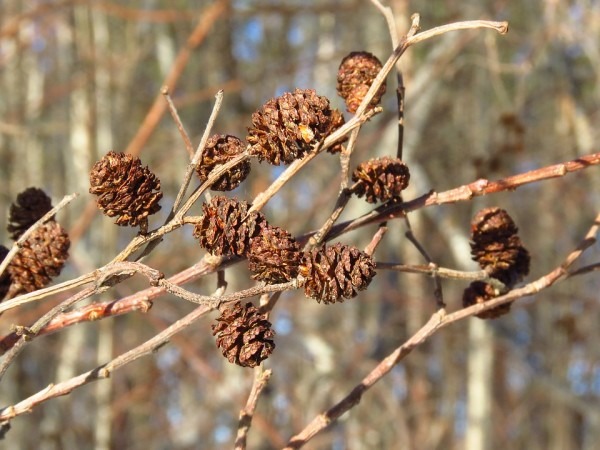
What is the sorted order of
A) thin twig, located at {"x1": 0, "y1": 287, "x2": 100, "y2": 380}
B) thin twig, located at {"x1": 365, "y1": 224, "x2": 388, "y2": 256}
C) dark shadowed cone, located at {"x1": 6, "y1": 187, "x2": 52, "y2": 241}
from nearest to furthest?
thin twig, located at {"x1": 0, "y1": 287, "x2": 100, "y2": 380} < thin twig, located at {"x1": 365, "y1": 224, "x2": 388, "y2": 256} < dark shadowed cone, located at {"x1": 6, "y1": 187, "x2": 52, "y2": 241}

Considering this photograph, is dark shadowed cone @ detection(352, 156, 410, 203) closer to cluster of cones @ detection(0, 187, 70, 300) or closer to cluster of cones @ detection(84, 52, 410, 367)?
cluster of cones @ detection(84, 52, 410, 367)

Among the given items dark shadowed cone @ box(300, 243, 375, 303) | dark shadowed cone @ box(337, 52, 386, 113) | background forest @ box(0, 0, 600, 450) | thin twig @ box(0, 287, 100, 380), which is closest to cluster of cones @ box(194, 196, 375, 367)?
dark shadowed cone @ box(300, 243, 375, 303)

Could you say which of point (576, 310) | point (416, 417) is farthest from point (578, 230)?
point (416, 417)

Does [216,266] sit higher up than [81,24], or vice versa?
[81,24]

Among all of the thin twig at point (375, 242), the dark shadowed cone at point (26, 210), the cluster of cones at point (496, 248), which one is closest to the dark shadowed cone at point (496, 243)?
the cluster of cones at point (496, 248)

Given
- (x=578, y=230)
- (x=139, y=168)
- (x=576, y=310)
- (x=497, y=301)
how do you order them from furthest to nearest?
(x=578, y=230)
(x=576, y=310)
(x=497, y=301)
(x=139, y=168)

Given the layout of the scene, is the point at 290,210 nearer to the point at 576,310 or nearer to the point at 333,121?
the point at 576,310

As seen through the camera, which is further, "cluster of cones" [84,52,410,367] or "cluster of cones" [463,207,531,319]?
"cluster of cones" [463,207,531,319]
